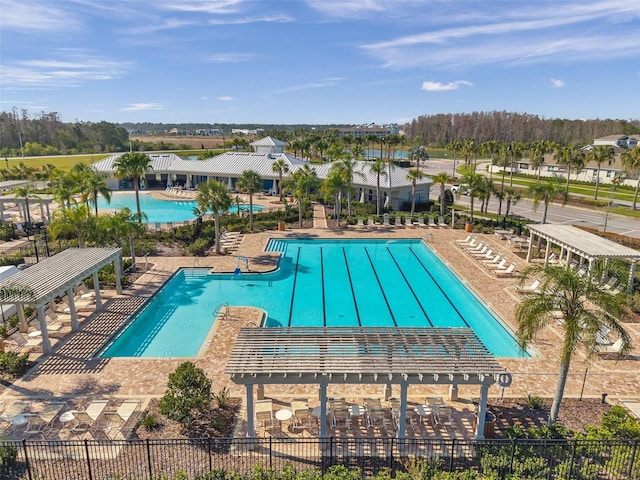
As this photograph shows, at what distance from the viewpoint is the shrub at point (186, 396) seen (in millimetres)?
11820

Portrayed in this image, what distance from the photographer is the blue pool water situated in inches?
727

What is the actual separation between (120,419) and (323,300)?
12.4 meters

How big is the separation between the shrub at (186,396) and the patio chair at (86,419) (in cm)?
181

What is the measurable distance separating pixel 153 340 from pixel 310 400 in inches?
323

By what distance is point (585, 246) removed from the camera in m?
22.8

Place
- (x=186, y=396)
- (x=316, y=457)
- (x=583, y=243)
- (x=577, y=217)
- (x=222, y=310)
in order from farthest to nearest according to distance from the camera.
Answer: (x=577, y=217) < (x=583, y=243) < (x=222, y=310) < (x=186, y=396) < (x=316, y=457)

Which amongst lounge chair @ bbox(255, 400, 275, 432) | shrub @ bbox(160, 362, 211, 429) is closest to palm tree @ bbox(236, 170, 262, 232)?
shrub @ bbox(160, 362, 211, 429)

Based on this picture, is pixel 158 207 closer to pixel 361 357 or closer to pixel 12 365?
pixel 12 365

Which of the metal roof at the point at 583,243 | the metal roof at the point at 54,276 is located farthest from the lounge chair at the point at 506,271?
the metal roof at the point at 54,276

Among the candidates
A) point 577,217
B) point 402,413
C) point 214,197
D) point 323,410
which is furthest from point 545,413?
point 577,217

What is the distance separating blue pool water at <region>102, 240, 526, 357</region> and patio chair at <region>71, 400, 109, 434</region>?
4.57 metres

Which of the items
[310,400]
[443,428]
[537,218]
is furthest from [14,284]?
[537,218]

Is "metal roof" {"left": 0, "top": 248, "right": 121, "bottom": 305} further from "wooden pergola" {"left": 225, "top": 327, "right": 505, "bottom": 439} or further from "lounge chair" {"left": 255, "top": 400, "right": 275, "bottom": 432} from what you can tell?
"lounge chair" {"left": 255, "top": 400, "right": 275, "bottom": 432}

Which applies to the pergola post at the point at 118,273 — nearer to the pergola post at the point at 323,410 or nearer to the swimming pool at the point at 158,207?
the pergola post at the point at 323,410
